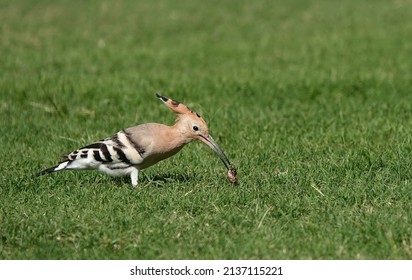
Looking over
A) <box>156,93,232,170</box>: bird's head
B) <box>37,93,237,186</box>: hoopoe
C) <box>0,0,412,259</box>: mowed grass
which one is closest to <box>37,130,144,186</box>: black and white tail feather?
<box>37,93,237,186</box>: hoopoe

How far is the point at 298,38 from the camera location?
1499 centimetres

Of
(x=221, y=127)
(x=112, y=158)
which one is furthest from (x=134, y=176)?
(x=221, y=127)

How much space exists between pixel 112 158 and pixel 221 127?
2500mm

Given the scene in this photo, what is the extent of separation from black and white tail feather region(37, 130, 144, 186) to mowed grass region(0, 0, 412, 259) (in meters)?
0.15

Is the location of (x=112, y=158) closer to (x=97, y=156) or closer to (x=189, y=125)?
(x=97, y=156)

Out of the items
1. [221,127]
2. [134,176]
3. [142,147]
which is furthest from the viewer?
[221,127]

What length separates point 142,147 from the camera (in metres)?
6.95

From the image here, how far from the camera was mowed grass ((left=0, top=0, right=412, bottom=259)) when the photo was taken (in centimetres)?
599

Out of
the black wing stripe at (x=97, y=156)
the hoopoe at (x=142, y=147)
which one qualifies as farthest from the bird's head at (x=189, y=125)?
the black wing stripe at (x=97, y=156)

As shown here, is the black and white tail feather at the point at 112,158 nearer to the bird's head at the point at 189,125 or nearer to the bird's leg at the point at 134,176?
the bird's leg at the point at 134,176

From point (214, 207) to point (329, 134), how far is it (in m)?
2.56

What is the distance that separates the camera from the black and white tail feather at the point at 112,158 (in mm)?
6973
